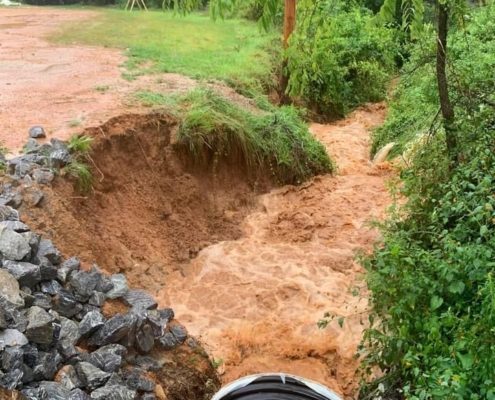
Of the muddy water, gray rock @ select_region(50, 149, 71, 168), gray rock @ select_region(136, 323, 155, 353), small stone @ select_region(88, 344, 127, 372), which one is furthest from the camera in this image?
gray rock @ select_region(50, 149, 71, 168)

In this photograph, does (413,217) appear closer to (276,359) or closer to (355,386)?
(355,386)

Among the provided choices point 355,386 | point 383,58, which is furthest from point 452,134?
point 383,58

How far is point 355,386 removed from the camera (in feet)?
15.3

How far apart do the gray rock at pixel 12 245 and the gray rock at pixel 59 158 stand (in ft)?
4.71

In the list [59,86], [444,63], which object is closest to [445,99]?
[444,63]

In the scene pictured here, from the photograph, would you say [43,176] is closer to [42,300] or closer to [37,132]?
[37,132]

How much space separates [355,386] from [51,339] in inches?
93.7

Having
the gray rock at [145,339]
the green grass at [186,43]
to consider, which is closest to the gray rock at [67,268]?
the gray rock at [145,339]

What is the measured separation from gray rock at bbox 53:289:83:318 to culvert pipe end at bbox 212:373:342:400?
133cm

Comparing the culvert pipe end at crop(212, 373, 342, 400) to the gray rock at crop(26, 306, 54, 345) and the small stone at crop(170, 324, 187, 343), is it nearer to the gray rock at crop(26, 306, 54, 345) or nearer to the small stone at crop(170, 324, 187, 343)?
the small stone at crop(170, 324, 187, 343)

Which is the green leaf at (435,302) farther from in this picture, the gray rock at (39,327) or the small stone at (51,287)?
the small stone at (51,287)

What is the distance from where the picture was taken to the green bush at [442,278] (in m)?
2.82

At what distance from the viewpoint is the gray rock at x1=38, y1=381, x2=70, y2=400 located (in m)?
3.58

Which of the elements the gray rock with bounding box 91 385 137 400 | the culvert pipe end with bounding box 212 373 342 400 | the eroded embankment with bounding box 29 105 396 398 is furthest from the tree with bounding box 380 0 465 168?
the gray rock with bounding box 91 385 137 400
